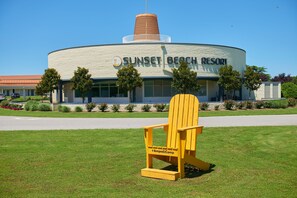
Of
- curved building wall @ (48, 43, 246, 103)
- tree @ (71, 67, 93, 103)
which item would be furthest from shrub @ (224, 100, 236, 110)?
tree @ (71, 67, 93, 103)

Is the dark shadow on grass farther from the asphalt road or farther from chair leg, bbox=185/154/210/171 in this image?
the asphalt road

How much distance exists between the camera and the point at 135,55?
3525cm

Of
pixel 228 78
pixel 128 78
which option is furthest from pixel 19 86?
pixel 228 78

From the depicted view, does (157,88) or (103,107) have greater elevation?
(157,88)

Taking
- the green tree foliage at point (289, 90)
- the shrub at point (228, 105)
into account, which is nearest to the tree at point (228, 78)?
the shrub at point (228, 105)

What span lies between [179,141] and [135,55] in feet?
95.7

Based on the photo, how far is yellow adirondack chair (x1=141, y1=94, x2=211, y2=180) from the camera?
21.5ft

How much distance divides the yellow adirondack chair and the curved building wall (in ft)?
91.3

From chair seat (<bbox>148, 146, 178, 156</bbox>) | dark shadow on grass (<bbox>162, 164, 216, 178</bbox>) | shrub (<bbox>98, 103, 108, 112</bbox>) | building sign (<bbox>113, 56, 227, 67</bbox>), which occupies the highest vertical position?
building sign (<bbox>113, 56, 227, 67</bbox>)

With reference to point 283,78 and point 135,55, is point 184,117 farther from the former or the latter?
point 283,78

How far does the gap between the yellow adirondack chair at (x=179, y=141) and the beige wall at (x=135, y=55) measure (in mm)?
27879

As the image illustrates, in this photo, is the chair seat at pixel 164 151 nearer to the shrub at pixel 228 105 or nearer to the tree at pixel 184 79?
the shrub at pixel 228 105

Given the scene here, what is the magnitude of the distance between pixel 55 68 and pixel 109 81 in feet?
22.1

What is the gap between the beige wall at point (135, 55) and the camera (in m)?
35.2
